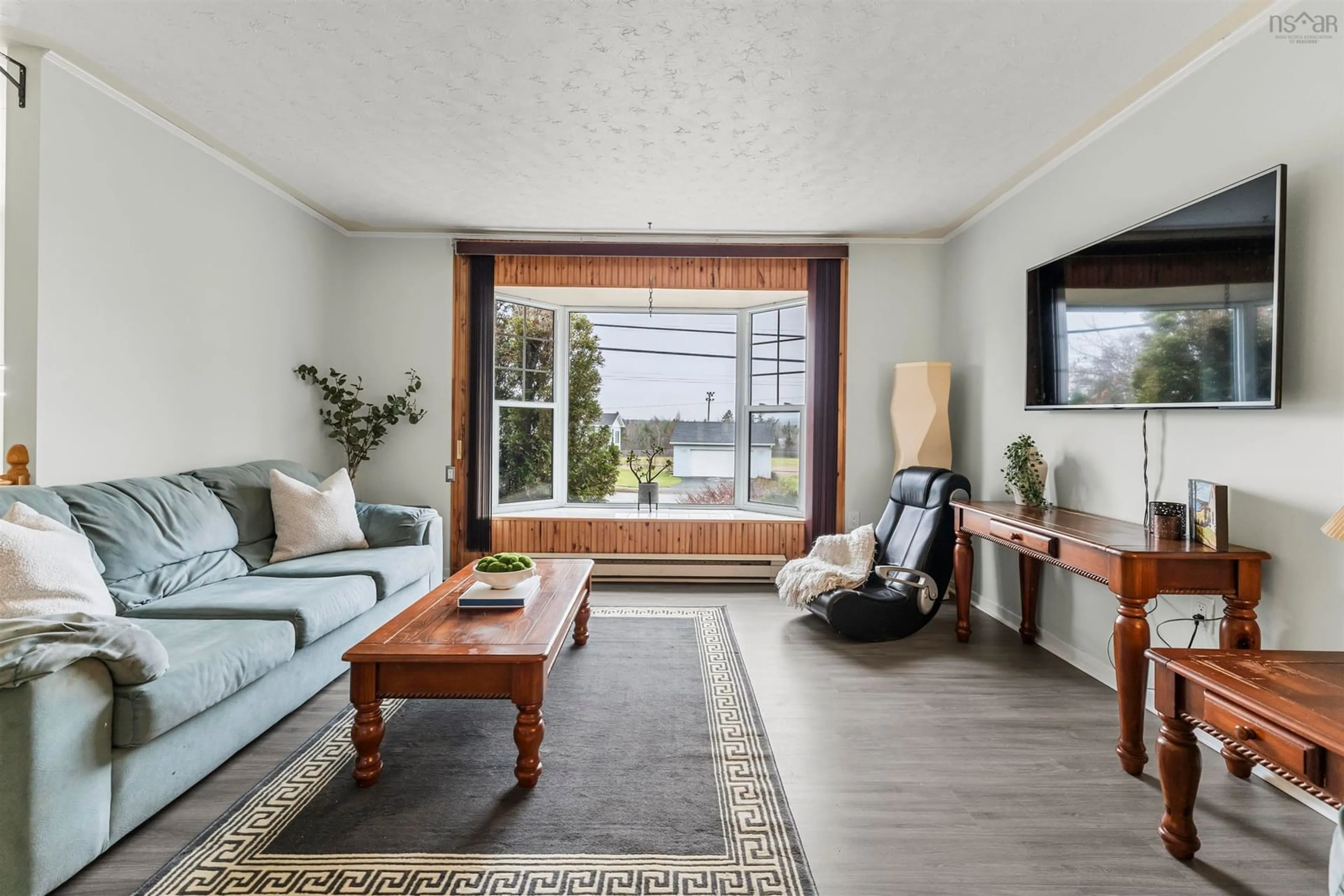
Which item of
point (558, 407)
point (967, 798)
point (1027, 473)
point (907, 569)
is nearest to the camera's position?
point (967, 798)

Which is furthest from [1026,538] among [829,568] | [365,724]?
[365,724]

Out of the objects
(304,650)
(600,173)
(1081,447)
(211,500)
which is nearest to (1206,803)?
(1081,447)

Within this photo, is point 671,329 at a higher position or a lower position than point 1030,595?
higher

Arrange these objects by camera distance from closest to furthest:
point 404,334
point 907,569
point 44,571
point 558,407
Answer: point 44,571 < point 907,569 < point 404,334 < point 558,407

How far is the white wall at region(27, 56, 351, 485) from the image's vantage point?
2.58m

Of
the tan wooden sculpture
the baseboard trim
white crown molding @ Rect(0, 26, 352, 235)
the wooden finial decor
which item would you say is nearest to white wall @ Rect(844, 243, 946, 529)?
the tan wooden sculpture

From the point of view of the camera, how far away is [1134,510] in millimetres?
2865

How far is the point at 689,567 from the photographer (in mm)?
4883

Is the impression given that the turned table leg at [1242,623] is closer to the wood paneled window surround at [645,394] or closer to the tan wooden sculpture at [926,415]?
the tan wooden sculpture at [926,415]

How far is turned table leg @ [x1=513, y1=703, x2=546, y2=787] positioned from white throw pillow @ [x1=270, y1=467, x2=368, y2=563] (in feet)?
6.57

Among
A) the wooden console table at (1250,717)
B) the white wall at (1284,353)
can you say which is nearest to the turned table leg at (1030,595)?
the white wall at (1284,353)

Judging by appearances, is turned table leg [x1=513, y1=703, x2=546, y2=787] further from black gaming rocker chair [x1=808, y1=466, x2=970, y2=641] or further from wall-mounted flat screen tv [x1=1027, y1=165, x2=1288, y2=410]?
wall-mounted flat screen tv [x1=1027, y1=165, x2=1288, y2=410]

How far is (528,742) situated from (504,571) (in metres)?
0.85

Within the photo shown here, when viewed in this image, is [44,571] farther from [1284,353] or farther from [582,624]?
[1284,353]
